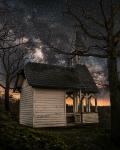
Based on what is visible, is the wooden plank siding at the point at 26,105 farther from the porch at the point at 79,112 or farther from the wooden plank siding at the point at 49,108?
the porch at the point at 79,112

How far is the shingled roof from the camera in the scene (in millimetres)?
24081

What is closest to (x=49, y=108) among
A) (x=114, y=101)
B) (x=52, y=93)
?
(x=52, y=93)

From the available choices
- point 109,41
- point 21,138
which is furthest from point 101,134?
point 21,138

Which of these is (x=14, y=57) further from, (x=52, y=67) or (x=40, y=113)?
(x=40, y=113)

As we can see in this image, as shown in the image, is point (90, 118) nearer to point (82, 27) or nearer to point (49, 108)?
point (49, 108)

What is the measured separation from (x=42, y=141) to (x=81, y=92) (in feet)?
53.0

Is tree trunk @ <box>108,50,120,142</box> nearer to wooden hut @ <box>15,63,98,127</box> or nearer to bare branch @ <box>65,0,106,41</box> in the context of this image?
bare branch @ <box>65,0,106,41</box>

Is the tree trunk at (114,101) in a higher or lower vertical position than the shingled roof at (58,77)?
lower

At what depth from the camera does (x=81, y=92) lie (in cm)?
2673

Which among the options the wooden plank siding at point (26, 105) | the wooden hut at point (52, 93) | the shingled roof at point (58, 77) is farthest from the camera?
the shingled roof at point (58, 77)

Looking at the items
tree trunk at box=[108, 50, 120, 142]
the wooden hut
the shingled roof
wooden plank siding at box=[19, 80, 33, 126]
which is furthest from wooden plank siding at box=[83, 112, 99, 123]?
tree trunk at box=[108, 50, 120, 142]

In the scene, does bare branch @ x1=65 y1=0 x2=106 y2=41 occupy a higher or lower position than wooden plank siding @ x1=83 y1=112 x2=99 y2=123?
higher

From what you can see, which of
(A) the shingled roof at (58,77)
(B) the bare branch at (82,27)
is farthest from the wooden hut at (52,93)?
(B) the bare branch at (82,27)

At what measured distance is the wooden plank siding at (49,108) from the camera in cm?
2300
